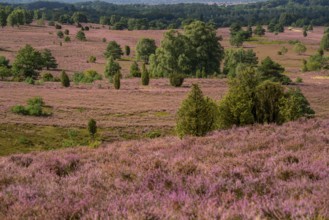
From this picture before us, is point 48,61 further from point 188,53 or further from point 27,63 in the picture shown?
point 188,53

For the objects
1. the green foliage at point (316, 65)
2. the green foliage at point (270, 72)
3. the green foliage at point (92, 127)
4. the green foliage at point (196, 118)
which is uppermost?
the green foliage at point (196, 118)

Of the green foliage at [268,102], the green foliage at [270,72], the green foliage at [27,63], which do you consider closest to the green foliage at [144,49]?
the green foliage at [27,63]

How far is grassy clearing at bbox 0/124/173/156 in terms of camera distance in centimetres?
3341

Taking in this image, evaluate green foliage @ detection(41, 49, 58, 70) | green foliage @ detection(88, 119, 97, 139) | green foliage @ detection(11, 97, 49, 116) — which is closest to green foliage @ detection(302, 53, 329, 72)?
green foliage @ detection(41, 49, 58, 70)

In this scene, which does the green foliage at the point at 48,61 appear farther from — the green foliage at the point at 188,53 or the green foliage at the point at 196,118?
the green foliage at the point at 196,118

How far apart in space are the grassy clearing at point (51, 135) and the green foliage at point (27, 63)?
40.0 metres

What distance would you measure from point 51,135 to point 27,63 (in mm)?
48293

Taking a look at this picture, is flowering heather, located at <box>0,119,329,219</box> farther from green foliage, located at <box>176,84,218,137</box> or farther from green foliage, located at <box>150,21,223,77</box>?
green foliage, located at <box>150,21,223,77</box>

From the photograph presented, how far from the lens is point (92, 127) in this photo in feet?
120

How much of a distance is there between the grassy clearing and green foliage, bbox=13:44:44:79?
40.0 m

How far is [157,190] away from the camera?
547 cm

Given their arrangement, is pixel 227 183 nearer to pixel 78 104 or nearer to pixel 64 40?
pixel 78 104

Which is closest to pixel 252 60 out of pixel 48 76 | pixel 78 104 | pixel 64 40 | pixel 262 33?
pixel 48 76

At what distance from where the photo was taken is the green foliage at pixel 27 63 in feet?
255
